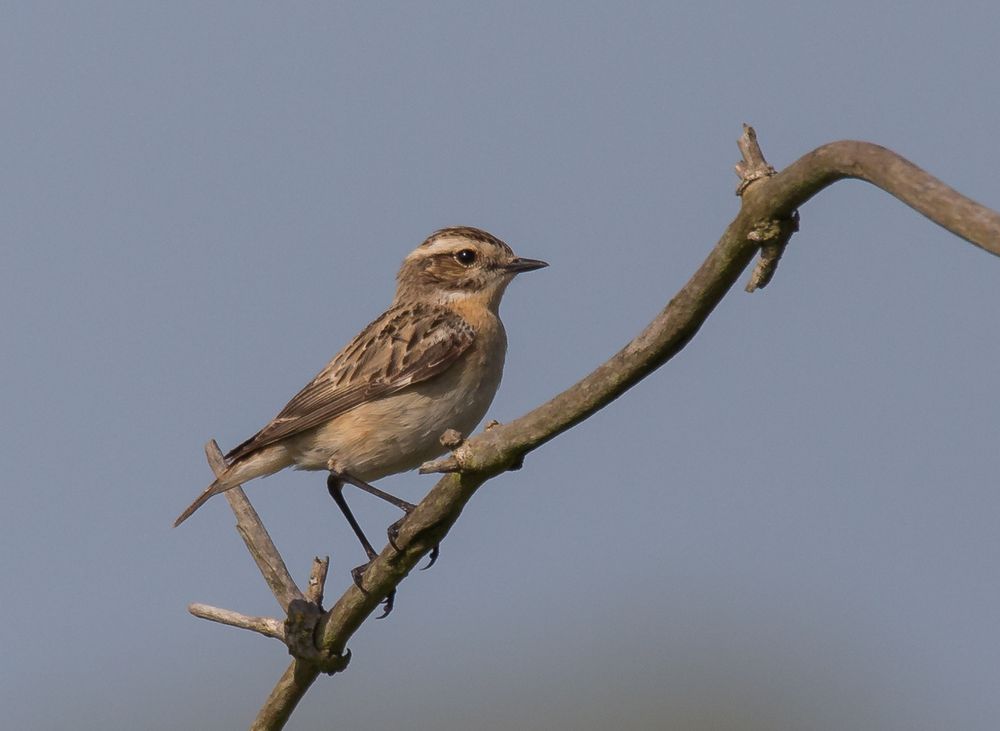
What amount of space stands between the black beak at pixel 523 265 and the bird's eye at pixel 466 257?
27cm

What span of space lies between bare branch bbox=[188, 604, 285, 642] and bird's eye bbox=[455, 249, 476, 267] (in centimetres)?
410

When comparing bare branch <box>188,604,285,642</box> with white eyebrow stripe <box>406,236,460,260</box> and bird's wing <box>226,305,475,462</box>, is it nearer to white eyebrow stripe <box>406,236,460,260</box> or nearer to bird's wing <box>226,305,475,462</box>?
bird's wing <box>226,305,475,462</box>

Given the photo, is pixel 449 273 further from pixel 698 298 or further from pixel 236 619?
pixel 698 298

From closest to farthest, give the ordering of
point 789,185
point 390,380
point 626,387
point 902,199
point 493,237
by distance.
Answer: point 902,199
point 789,185
point 626,387
point 390,380
point 493,237

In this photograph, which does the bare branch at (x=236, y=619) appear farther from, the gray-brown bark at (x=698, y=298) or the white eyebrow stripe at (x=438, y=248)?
the white eyebrow stripe at (x=438, y=248)

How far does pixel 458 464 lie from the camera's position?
5172 mm

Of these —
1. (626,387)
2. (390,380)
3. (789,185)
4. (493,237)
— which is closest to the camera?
(789,185)

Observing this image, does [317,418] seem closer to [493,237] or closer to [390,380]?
[390,380]

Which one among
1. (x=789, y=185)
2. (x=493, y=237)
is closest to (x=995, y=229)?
(x=789, y=185)

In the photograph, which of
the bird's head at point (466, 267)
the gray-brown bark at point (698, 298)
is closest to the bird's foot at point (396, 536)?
the gray-brown bark at point (698, 298)

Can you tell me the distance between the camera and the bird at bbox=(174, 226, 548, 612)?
9078mm

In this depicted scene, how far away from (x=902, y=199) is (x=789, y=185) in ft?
1.81

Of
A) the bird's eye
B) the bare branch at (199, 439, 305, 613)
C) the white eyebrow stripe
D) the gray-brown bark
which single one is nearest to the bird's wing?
the bird's eye

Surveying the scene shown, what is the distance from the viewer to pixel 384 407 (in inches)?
360
